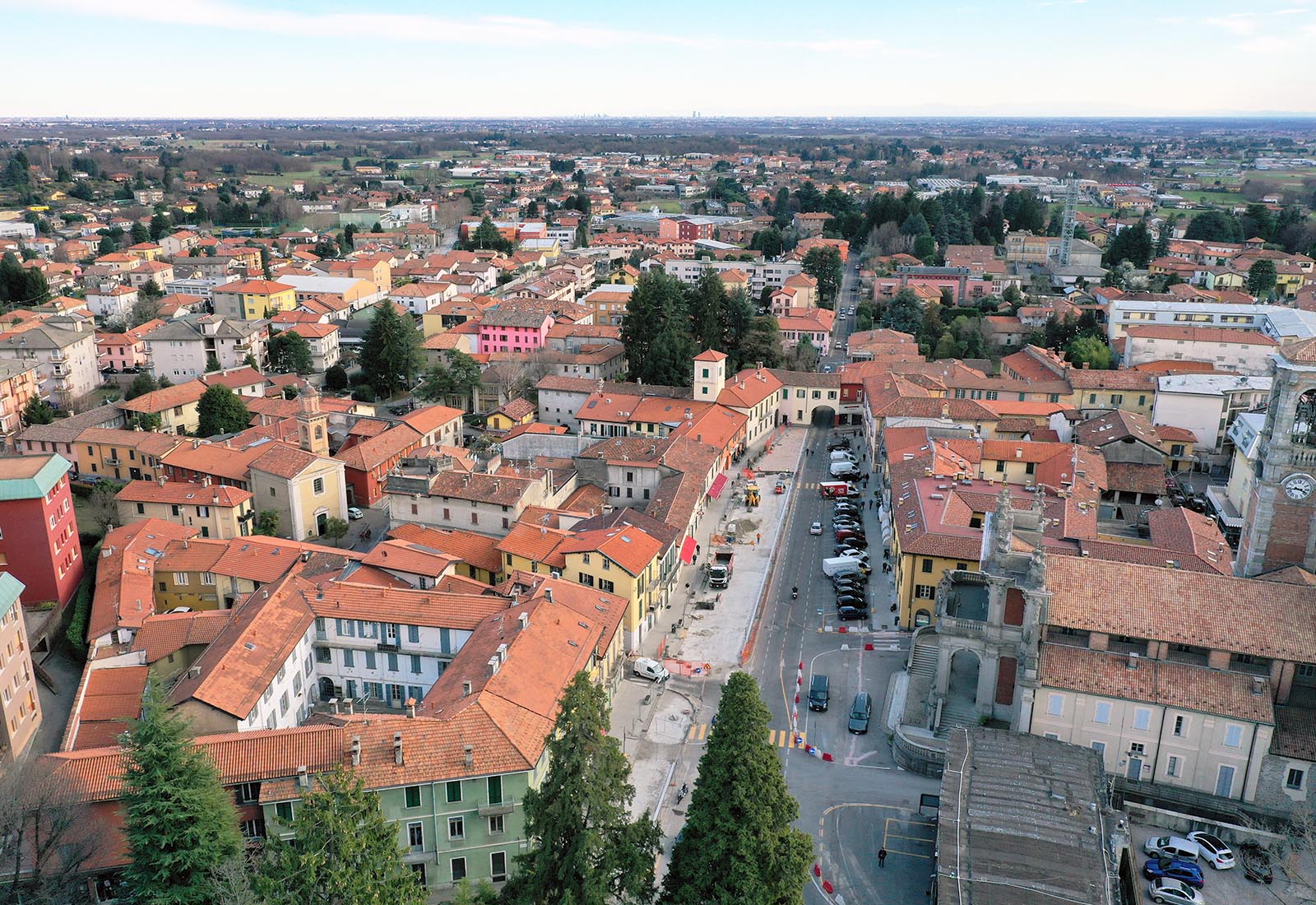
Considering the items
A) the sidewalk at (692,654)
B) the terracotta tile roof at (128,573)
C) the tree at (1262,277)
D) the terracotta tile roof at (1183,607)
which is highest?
the tree at (1262,277)

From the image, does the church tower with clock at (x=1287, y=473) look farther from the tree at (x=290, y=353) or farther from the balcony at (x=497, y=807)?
the tree at (x=290, y=353)

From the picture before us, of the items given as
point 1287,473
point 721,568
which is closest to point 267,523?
point 721,568

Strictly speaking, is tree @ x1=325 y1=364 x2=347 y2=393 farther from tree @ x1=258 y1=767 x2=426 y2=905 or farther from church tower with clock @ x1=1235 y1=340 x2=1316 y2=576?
church tower with clock @ x1=1235 y1=340 x2=1316 y2=576

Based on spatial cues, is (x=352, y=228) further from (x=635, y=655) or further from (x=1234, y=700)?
(x=1234, y=700)

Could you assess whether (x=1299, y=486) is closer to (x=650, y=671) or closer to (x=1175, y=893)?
(x=1175, y=893)

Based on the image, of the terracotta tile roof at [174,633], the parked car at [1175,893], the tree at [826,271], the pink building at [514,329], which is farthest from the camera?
the tree at [826,271]

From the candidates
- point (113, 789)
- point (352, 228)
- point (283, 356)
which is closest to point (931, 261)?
point (283, 356)

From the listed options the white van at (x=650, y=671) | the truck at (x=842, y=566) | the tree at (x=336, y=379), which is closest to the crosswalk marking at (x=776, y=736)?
the white van at (x=650, y=671)

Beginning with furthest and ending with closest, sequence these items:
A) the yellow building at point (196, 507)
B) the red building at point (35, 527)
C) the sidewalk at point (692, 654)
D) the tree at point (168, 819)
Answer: the yellow building at point (196, 507) < the red building at point (35, 527) < the sidewalk at point (692, 654) < the tree at point (168, 819)
